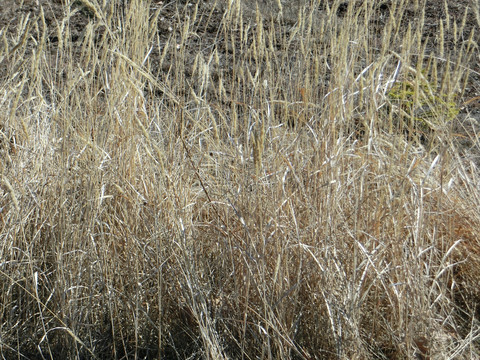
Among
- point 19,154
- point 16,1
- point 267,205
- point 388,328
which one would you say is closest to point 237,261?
point 267,205

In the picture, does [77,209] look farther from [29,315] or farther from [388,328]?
[388,328]

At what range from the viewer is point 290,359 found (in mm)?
1502

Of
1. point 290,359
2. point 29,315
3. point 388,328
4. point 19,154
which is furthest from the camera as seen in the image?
point 19,154

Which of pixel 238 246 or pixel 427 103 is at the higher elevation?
pixel 427 103

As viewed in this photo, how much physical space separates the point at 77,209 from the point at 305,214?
737 mm

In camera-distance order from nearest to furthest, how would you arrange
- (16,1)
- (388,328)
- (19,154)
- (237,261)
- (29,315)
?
(388,328) → (237,261) → (29,315) → (19,154) → (16,1)

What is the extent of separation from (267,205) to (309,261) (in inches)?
8.2

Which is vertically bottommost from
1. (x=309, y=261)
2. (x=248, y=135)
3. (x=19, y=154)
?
(x=309, y=261)

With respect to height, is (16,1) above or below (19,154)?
above

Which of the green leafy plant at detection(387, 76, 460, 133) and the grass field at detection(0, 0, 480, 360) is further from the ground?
the green leafy plant at detection(387, 76, 460, 133)

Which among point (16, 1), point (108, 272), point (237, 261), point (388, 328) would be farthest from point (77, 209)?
point (16, 1)

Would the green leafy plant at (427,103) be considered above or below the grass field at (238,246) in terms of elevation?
above

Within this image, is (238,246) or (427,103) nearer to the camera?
(238,246)

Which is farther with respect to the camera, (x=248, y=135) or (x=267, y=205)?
(x=248, y=135)
